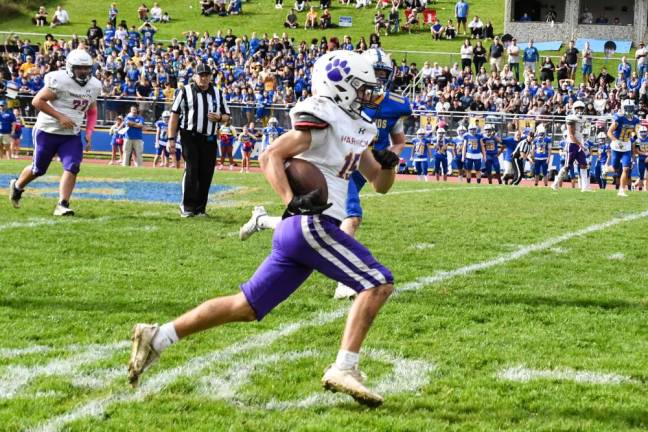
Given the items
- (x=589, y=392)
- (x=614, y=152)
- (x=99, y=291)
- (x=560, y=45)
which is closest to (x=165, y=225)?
(x=99, y=291)

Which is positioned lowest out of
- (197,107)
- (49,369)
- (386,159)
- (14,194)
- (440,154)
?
(440,154)

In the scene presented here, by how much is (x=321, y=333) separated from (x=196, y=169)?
5539mm

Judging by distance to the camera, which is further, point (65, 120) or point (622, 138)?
point (622, 138)

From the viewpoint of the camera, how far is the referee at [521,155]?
23.8 meters

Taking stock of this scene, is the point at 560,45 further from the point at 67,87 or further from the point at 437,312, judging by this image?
the point at 437,312

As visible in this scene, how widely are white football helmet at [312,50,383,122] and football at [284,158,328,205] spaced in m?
0.28

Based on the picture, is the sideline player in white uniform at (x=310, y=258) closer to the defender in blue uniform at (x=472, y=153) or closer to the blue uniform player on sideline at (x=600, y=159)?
the defender in blue uniform at (x=472, y=153)

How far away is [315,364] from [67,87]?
246 inches

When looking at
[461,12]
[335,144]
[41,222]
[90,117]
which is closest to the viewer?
[335,144]

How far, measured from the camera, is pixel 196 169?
406 inches

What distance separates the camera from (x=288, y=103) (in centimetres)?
2750

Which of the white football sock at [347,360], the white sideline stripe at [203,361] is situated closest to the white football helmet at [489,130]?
the white sideline stripe at [203,361]

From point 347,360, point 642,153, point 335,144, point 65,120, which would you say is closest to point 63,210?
point 65,120

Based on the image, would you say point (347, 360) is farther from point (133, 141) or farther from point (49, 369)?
point (133, 141)
